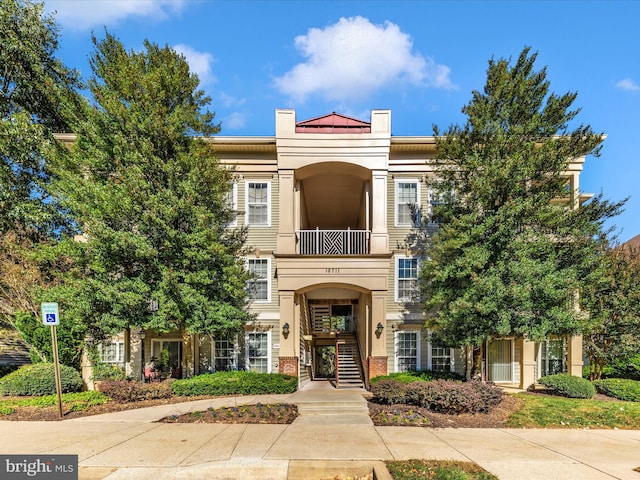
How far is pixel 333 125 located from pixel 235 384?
10.6 meters

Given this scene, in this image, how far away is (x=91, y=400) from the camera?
1091cm

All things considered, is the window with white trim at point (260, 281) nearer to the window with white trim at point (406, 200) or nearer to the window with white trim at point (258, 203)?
the window with white trim at point (258, 203)

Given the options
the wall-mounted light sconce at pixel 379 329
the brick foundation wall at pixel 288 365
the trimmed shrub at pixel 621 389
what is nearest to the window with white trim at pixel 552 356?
the trimmed shrub at pixel 621 389

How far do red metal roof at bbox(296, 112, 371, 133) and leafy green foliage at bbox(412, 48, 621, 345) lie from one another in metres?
3.47

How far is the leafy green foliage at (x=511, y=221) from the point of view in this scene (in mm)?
11398

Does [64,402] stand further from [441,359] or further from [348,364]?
[441,359]

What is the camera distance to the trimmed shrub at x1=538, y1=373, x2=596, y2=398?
12.2 m

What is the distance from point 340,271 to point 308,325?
16.3 ft

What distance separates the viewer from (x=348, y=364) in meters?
15.6

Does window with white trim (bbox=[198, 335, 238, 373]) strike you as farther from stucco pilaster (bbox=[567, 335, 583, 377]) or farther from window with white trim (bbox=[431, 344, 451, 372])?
stucco pilaster (bbox=[567, 335, 583, 377])

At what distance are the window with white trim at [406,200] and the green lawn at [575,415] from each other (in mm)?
7819

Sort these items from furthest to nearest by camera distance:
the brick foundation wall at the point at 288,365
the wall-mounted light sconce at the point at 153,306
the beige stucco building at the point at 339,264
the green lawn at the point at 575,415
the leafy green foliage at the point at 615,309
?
1. the beige stucco building at the point at 339,264
2. the brick foundation wall at the point at 288,365
3. the leafy green foliage at the point at 615,309
4. the wall-mounted light sconce at the point at 153,306
5. the green lawn at the point at 575,415

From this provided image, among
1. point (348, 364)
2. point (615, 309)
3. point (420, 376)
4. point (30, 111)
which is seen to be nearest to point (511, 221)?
point (420, 376)

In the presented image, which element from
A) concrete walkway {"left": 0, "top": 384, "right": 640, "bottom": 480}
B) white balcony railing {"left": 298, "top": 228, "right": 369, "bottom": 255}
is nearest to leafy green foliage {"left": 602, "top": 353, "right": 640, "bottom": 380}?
concrete walkway {"left": 0, "top": 384, "right": 640, "bottom": 480}
